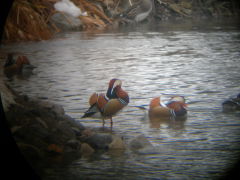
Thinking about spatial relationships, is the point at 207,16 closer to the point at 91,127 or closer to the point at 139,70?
the point at 139,70

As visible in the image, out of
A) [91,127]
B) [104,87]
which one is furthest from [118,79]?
[91,127]

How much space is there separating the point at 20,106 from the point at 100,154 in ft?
1.01

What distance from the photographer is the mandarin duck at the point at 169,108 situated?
1.20 meters

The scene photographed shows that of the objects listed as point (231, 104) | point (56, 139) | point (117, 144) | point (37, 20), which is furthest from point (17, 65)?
point (231, 104)

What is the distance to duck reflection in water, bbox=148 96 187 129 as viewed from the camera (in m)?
1.20

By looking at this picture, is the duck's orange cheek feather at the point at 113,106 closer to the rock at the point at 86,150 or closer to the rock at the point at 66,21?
the rock at the point at 86,150

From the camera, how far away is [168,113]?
121cm

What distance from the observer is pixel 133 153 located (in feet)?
3.80

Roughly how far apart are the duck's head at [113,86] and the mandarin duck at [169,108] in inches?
4.7

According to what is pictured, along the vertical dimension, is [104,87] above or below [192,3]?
below

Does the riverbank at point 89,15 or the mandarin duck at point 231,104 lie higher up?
the riverbank at point 89,15

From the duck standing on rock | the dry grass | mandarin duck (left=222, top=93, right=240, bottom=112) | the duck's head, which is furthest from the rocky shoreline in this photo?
the duck standing on rock

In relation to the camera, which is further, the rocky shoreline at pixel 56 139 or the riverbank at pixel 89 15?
the riverbank at pixel 89 15

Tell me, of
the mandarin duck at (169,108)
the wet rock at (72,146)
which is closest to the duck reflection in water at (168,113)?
the mandarin duck at (169,108)
